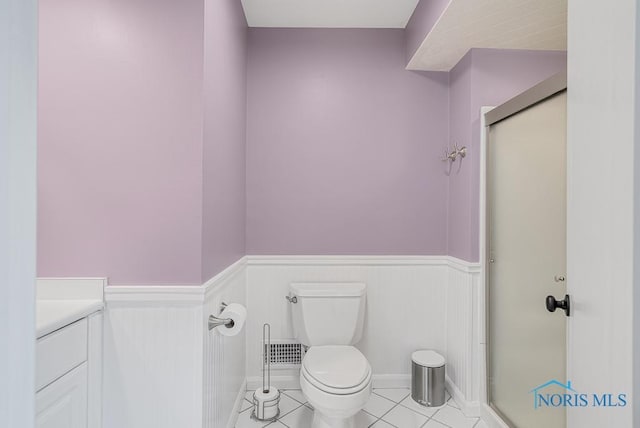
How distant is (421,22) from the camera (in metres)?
1.99

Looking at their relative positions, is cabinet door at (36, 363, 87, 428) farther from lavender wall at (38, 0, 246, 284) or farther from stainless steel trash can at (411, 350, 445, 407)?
stainless steel trash can at (411, 350, 445, 407)

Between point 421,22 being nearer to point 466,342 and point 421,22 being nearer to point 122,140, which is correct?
point 122,140

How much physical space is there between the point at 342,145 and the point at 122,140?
1363 millimetres

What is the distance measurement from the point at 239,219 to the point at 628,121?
1.77 metres

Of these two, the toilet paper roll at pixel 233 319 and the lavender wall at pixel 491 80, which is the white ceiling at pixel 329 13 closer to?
the lavender wall at pixel 491 80

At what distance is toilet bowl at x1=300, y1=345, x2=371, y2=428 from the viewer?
1.54 m

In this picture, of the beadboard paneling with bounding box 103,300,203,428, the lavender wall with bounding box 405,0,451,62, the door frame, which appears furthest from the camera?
the lavender wall with bounding box 405,0,451,62

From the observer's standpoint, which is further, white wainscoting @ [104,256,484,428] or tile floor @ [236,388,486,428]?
tile floor @ [236,388,486,428]

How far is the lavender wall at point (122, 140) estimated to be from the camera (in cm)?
128

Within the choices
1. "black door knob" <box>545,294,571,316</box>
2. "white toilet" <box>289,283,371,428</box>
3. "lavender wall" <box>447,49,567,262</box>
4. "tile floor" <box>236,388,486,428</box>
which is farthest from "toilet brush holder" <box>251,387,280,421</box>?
"black door knob" <box>545,294,571,316</box>

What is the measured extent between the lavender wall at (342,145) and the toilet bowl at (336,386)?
0.74 meters

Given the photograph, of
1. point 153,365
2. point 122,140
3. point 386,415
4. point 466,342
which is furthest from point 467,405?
point 122,140

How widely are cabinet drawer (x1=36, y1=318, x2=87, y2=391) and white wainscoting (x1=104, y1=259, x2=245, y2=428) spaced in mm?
118

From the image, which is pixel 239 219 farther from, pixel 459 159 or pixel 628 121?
pixel 628 121
